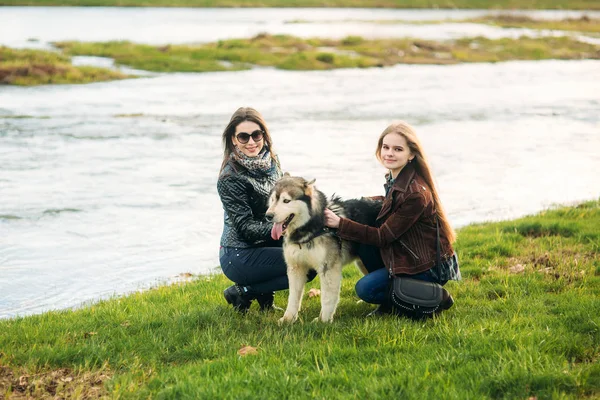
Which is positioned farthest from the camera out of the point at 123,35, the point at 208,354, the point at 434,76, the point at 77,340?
the point at 123,35

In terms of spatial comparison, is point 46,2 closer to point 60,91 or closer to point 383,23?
point 383,23

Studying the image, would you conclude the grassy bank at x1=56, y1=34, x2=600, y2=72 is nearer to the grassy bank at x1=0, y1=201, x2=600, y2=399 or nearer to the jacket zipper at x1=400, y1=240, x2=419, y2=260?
the grassy bank at x1=0, y1=201, x2=600, y2=399

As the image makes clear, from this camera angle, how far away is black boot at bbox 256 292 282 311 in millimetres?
7184

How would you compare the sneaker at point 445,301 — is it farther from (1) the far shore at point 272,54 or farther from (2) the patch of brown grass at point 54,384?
(1) the far shore at point 272,54

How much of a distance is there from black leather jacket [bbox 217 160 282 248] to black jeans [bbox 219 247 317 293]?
0.12 meters

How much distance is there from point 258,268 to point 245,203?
0.72 metres

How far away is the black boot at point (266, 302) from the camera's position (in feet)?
23.6

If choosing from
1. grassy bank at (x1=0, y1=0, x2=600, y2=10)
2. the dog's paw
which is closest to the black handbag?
the dog's paw

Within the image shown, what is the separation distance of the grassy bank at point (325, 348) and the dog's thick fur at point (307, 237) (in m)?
0.30

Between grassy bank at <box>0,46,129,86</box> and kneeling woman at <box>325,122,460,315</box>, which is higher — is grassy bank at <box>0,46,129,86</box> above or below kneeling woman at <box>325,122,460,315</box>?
above

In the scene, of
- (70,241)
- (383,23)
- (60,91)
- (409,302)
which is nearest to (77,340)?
(409,302)

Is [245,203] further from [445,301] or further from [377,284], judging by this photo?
[445,301]

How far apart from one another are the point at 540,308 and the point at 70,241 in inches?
311

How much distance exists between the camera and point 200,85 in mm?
33188
